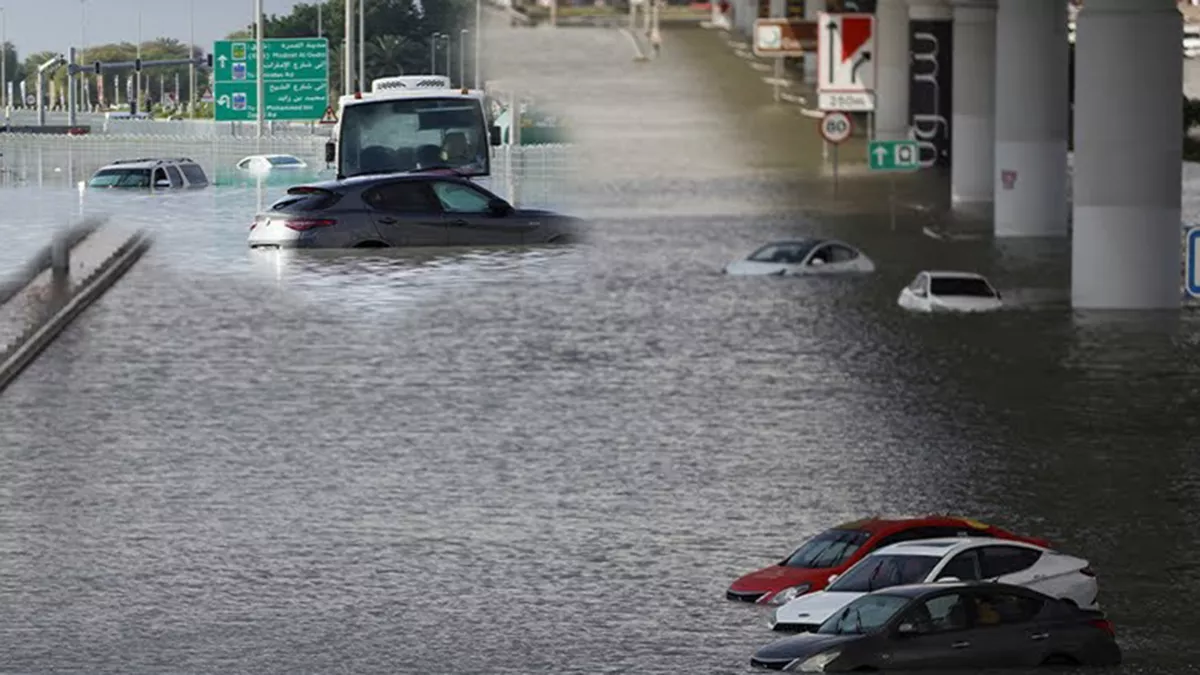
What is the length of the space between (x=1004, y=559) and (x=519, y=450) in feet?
102

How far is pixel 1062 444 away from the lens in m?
74.2

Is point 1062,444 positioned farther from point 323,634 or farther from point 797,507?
point 323,634

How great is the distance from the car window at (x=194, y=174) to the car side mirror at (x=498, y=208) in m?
5.41

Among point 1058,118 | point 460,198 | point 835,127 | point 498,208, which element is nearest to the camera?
point 460,198

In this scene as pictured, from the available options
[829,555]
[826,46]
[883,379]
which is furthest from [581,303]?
[829,555]

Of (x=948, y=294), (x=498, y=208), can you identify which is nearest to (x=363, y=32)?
(x=498, y=208)

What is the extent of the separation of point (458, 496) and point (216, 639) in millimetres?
20206

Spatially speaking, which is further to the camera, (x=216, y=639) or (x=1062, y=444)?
(x=1062, y=444)

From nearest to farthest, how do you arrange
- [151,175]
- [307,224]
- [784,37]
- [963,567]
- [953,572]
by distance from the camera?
[307,224], [151,175], [953,572], [963,567], [784,37]

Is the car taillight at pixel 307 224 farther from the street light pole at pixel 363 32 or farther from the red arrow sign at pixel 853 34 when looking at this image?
the red arrow sign at pixel 853 34

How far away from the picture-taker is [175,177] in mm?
22578

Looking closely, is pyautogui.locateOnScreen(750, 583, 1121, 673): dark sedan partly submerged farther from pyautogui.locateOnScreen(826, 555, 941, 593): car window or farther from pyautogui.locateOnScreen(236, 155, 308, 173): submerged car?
pyautogui.locateOnScreen(236, 155, 308, 173): submerged car

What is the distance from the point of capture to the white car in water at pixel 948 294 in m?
108

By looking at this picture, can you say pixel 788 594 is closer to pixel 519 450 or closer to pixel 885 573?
pixel 885 573
